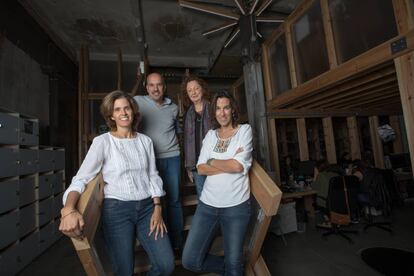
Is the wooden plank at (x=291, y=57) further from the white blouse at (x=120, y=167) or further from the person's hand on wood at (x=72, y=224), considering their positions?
the person's hand on wood at (x=72, y=224)

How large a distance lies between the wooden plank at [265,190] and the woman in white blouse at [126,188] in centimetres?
62

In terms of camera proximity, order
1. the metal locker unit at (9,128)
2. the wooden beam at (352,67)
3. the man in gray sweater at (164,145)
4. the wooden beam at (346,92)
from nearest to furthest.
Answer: the man in gray sweater at (164,145) < the wooden beam at (352,67) < the metal locker unit at (9,128) < the wooden beam at (346,92)

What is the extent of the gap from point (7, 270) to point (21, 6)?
380cm

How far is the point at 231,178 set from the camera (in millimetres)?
1510

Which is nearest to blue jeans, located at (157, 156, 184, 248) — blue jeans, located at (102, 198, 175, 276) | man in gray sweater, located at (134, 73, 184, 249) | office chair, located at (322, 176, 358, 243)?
man in gray sweater, located at (134, 73, 184, 249)

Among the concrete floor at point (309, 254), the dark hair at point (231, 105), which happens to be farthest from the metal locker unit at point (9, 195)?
the dark hair at point (231, 105)

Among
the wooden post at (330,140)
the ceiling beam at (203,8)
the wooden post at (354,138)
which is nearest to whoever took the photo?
the ceiling beam at (203,8)

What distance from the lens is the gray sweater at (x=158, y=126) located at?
1.84 metres

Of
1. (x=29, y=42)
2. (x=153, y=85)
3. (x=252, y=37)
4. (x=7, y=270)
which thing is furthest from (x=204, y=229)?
(x=29, y=42)

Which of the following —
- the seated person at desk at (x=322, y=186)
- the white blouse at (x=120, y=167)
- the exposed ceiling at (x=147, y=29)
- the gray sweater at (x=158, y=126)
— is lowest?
the seated person at desk at (x=322, y=186)

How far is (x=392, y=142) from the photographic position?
20.6 feet

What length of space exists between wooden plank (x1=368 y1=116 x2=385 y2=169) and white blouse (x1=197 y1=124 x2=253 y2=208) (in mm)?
5474

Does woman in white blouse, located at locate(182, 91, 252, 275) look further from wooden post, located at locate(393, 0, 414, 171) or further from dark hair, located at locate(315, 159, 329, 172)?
dark hair, located at locate(315, 159, 329, 172)

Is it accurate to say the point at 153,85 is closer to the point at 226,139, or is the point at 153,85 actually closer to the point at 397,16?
the point at 226,139
